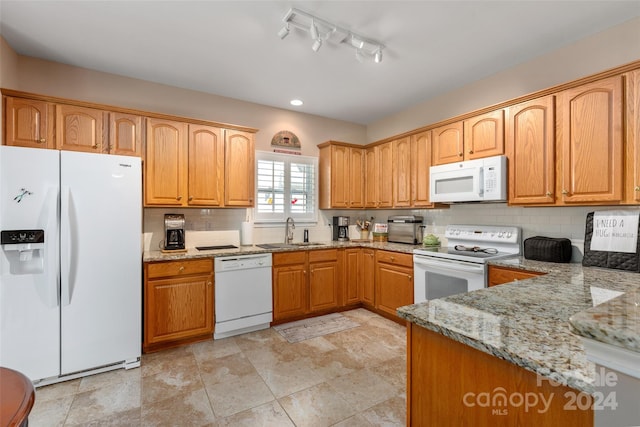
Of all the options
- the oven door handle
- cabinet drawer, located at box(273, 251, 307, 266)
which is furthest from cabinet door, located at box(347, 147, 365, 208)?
the oven door handle

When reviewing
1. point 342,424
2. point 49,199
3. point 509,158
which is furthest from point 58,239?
point 509,158

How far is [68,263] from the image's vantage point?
7.47ft

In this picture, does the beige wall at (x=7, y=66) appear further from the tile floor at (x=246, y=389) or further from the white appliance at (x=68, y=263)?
the tile floor at (x=246, y=389)

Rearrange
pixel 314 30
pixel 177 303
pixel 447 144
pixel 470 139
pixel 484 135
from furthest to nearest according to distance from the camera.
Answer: pixel 447 144
pixel 470 139
pixel 484 135
pixel 177 303
pixel 314 30

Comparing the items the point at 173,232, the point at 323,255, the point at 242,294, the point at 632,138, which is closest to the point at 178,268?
the point at 173,232

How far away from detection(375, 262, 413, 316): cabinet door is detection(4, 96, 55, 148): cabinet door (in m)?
3.48

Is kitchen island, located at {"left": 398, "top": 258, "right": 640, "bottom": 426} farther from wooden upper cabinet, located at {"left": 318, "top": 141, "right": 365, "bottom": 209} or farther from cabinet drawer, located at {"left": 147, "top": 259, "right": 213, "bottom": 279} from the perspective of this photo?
wooden upper cabinet, located at {"left": 318, "top": 141, "right": 365, "bottom": 209}

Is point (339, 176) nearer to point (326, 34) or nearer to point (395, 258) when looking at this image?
point (395, 258)

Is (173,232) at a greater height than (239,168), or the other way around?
(239,168)

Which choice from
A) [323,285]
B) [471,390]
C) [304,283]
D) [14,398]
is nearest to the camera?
[14,398]

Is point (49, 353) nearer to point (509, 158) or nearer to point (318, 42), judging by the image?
point (318, 42)

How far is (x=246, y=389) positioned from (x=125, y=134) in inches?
98.5

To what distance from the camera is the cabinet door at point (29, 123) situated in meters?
2.43

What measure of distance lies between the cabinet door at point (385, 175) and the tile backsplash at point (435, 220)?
341 millimetres
